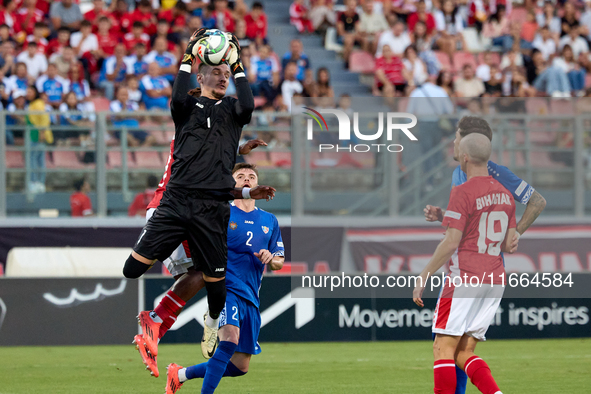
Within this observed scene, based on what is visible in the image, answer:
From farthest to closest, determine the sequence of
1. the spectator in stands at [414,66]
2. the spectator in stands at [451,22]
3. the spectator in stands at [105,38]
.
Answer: the spectator in stands at [451,22] < the spectator in stands at [414,66] < the spectator in stands at [105,38]

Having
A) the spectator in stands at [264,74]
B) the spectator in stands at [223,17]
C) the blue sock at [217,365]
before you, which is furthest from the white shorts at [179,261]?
the spectator in stands at [223,17]

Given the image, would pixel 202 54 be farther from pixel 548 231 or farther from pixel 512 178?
pixel 548 231

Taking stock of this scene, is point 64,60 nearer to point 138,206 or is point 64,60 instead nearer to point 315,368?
point 138,206

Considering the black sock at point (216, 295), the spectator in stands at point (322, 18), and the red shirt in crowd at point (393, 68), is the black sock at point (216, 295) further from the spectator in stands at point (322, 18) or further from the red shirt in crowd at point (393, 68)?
the spectator in stands at point (322, 18)

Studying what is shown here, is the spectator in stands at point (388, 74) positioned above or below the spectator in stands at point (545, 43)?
below

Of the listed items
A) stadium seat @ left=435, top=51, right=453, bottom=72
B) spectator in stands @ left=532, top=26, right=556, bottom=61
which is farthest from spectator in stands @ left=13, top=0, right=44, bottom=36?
spectator in stands @ left=532, top=26, right=556, bottom=61

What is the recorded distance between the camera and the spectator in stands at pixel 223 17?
52.5 feet

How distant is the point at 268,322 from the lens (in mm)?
11375

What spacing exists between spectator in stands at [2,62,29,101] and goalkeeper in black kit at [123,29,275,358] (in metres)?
8.49

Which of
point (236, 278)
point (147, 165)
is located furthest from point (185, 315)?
point (236, 278)

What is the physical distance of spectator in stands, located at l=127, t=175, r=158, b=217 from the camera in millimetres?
12359

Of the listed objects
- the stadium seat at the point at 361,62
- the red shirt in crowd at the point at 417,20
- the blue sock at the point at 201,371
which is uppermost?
the red shirt in crowd at the point at 417,20

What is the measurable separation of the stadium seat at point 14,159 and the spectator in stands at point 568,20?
38.8 ft

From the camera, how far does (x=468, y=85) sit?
15383 millimetres
